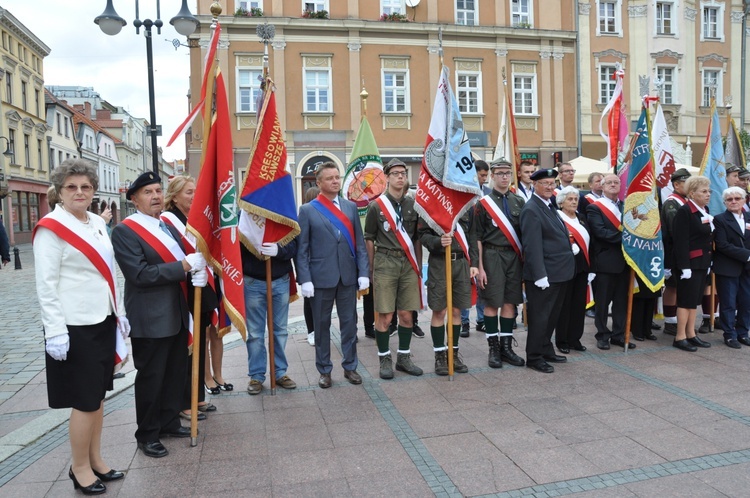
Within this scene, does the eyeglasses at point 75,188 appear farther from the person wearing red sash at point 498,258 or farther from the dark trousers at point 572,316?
the dark trousers at point 572,316

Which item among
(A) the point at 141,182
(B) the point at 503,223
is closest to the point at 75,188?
(A) the point at 141,182

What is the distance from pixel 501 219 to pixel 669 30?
28782 mm

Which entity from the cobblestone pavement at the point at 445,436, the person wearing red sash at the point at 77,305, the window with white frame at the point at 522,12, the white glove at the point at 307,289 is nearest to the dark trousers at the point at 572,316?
the cobblestone pavement at the point at 445,436

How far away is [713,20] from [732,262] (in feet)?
97.1

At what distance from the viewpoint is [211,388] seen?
5.56 metres

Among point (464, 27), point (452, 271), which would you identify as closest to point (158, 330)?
point (452, 271)

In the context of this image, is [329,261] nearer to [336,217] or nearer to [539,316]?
[336,217]

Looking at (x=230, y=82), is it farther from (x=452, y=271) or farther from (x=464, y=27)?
(x=452, y=271)

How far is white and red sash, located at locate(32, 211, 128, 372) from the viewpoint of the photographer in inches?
138

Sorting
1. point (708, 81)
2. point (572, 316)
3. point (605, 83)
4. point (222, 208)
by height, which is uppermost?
point (708, 81)

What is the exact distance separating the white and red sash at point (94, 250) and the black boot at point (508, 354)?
397 cm

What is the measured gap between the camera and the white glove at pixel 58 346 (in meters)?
3.36

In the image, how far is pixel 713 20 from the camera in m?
30.3

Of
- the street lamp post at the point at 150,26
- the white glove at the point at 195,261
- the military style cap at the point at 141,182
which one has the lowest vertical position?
the white glove at the point at 195,261
